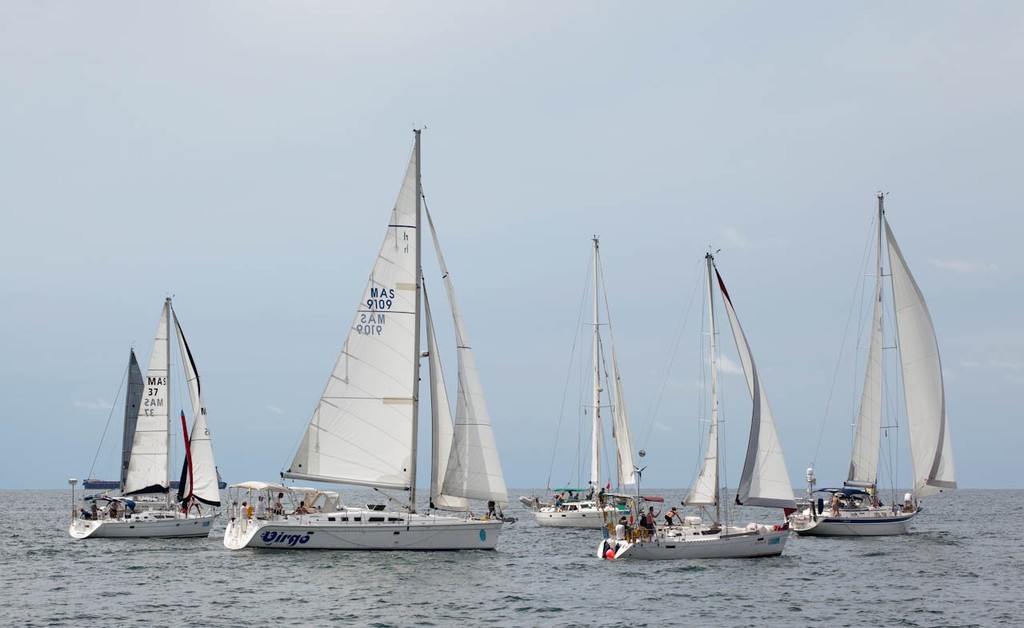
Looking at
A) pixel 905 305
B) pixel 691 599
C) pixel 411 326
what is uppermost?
pixel 905 305

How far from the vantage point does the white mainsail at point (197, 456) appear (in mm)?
59078

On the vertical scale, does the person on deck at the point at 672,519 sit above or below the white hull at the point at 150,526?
above

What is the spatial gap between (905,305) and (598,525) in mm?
22271

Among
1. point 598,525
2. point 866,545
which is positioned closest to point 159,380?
point 598,525

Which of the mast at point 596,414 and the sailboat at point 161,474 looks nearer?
the sailboat at point 161,474

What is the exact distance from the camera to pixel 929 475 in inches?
2322

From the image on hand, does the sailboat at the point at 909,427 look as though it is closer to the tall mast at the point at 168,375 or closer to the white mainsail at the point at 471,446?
the white mainsail at the point at 471,446

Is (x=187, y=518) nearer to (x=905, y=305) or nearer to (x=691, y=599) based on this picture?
(x=691, y=599)

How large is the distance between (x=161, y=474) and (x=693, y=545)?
3169 centimetres

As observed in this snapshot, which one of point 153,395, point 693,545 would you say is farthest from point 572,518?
point 693,545

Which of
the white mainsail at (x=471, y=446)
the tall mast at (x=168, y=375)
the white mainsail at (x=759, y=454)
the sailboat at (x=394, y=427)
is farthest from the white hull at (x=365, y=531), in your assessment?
the tall mast at (x=168, y=375)

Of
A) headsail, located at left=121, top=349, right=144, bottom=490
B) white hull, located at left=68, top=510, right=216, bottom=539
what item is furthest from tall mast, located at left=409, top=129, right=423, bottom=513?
headsail, located at left=121, top=349, right=144, bottom=490

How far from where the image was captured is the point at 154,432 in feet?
203

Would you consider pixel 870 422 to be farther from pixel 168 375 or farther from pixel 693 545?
pixel 168 375
